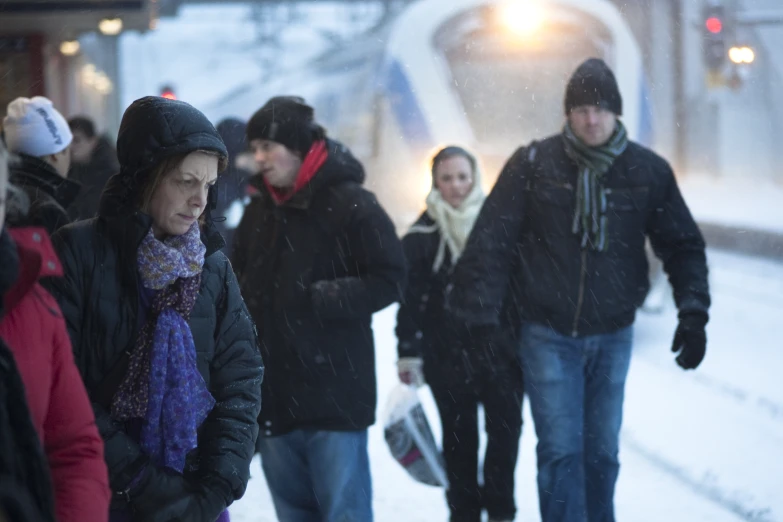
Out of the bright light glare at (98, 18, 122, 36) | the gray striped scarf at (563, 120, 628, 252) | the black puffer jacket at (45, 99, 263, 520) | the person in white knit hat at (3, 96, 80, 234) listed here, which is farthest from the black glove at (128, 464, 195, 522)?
the bright light glare at (98, 18, 122, 36)

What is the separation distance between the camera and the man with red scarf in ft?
12.0

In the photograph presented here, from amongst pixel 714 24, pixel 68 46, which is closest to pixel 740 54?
pixel 714 24

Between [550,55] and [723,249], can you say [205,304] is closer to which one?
[550,55]

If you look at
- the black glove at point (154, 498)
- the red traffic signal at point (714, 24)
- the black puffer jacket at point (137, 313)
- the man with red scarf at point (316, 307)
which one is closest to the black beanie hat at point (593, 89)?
the man with red scarf at point (316, 307)

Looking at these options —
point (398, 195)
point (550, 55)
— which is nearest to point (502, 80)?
point (550, 55)

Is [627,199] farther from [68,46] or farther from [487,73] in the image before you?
[68,46]

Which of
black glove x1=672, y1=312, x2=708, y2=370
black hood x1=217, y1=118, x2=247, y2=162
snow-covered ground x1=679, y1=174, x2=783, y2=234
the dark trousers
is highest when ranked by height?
black hood x1=217, y1=118, x2=247, y2=162

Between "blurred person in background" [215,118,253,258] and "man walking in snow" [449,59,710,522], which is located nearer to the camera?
"man walking in snow" [449,59,710,522]

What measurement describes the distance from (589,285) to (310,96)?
16.2 m

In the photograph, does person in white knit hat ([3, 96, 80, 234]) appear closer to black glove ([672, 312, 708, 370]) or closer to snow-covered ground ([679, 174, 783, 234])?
black glove ([672, 312, 708, 370])

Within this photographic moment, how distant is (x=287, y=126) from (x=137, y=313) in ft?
5.20

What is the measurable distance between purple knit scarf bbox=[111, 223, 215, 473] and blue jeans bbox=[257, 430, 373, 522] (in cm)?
132

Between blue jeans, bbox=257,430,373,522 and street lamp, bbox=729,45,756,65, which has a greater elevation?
street lamp, bbox=729,45,756,65

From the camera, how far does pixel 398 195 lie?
1048cm
